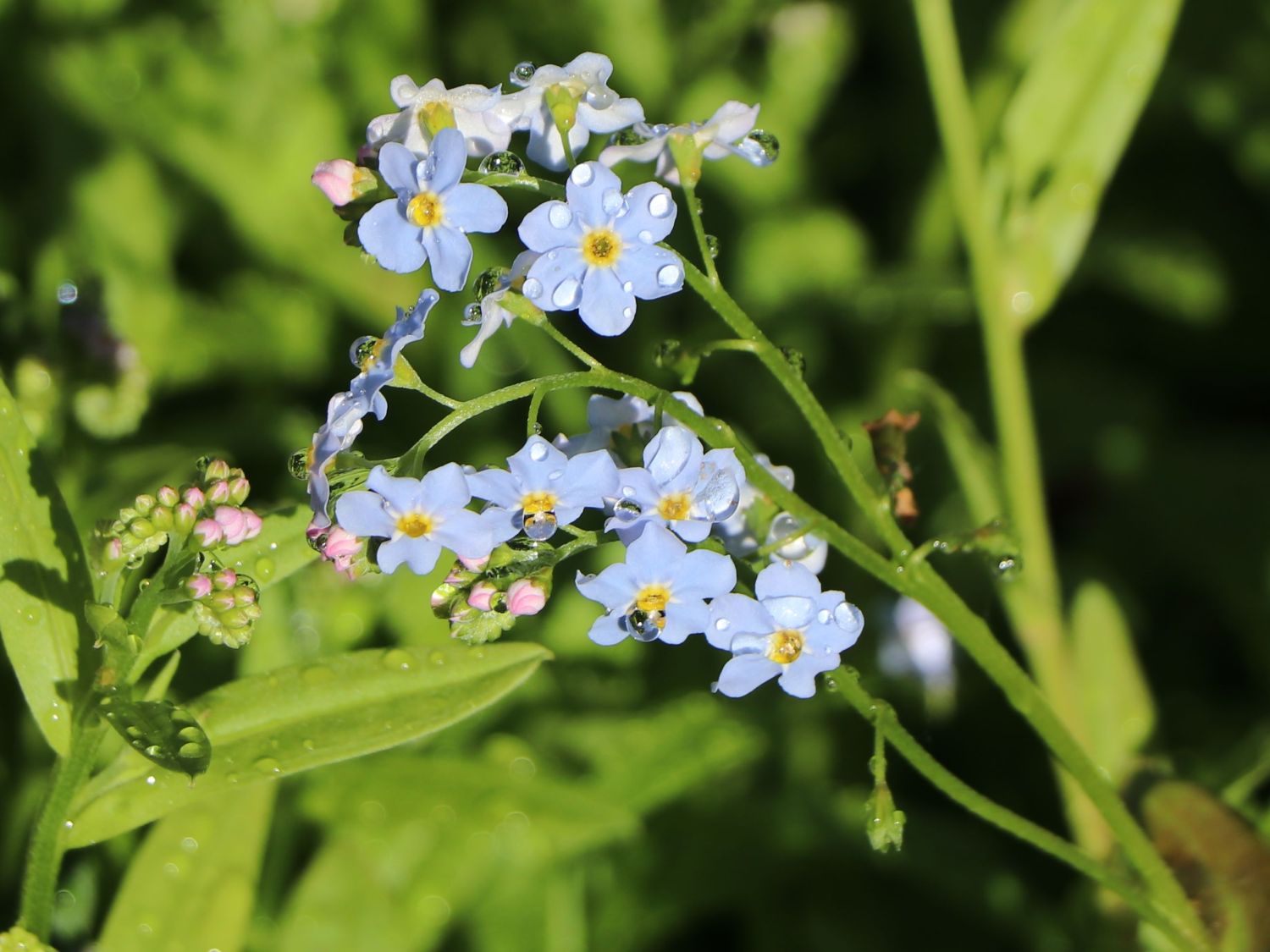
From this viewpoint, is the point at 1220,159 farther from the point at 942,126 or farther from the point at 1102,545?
the point at 942,126

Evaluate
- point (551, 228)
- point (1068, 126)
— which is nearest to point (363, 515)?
point (551, 228)

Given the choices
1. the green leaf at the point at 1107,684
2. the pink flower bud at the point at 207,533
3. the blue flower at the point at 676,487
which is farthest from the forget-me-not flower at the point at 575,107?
the green leaf at the point at 1107,684

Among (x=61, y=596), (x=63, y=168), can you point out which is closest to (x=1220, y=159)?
(x=63, y=168)

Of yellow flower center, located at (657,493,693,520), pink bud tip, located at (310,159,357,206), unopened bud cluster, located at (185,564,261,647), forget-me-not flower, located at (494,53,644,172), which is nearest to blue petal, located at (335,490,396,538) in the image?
unopened bud cluster, located at (185,564,261,647)

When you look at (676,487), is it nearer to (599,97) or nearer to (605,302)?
(605,302)

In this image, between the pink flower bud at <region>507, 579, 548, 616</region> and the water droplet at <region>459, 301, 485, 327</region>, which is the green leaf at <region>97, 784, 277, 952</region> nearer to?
the pink flower bud at <region>507, 579, 548, 616</region>

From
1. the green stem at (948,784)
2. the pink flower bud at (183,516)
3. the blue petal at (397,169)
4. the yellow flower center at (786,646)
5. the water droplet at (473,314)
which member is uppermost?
the blue petal at (397,169)

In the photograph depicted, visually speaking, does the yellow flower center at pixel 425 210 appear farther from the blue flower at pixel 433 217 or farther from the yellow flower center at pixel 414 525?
the yellow flower center at pixel 414 525
